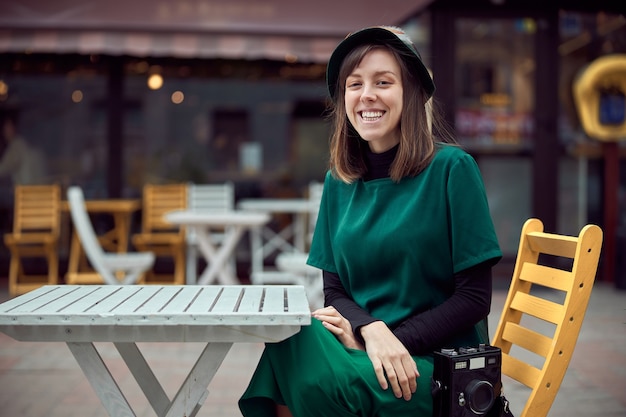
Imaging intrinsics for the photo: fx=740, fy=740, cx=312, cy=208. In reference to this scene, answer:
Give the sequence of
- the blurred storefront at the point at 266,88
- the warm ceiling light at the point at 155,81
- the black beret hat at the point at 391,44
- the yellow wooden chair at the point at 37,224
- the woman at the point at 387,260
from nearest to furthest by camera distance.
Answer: the woman at the point at 387,260 < the black beret hat at the point at 391,44 < the yellow wooden chair at the point at 37,224 < the blurred storefront at the point at 266,88 < the warm ceiling light at the point at 155,81

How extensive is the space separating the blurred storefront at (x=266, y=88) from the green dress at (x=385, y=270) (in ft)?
16.7

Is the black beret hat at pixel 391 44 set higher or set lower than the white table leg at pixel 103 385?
higher

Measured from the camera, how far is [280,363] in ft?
6.40

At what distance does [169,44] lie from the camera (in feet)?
24.6

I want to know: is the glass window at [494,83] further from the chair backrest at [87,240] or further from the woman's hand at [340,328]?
the woman's hand at [340,328]

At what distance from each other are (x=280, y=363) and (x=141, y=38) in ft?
20.4

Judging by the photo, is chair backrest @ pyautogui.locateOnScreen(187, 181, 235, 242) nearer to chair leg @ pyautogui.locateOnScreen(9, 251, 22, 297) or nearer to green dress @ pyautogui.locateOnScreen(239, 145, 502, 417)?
chair leg @ pyautogui.locateOnScreen(9, 251, 22, 297)

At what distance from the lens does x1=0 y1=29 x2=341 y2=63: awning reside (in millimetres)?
7379

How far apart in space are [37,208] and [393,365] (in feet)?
21.3

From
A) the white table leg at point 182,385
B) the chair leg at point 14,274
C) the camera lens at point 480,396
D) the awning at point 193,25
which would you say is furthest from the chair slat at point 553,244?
the chair leg at point 14,274

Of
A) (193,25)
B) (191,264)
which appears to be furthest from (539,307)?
(193,25)

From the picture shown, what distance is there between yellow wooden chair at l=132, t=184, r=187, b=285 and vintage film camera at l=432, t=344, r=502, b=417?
5.97 metres

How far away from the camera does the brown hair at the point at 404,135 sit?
218cm

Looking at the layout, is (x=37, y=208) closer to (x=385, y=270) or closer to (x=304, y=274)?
(x=304, y=274)
